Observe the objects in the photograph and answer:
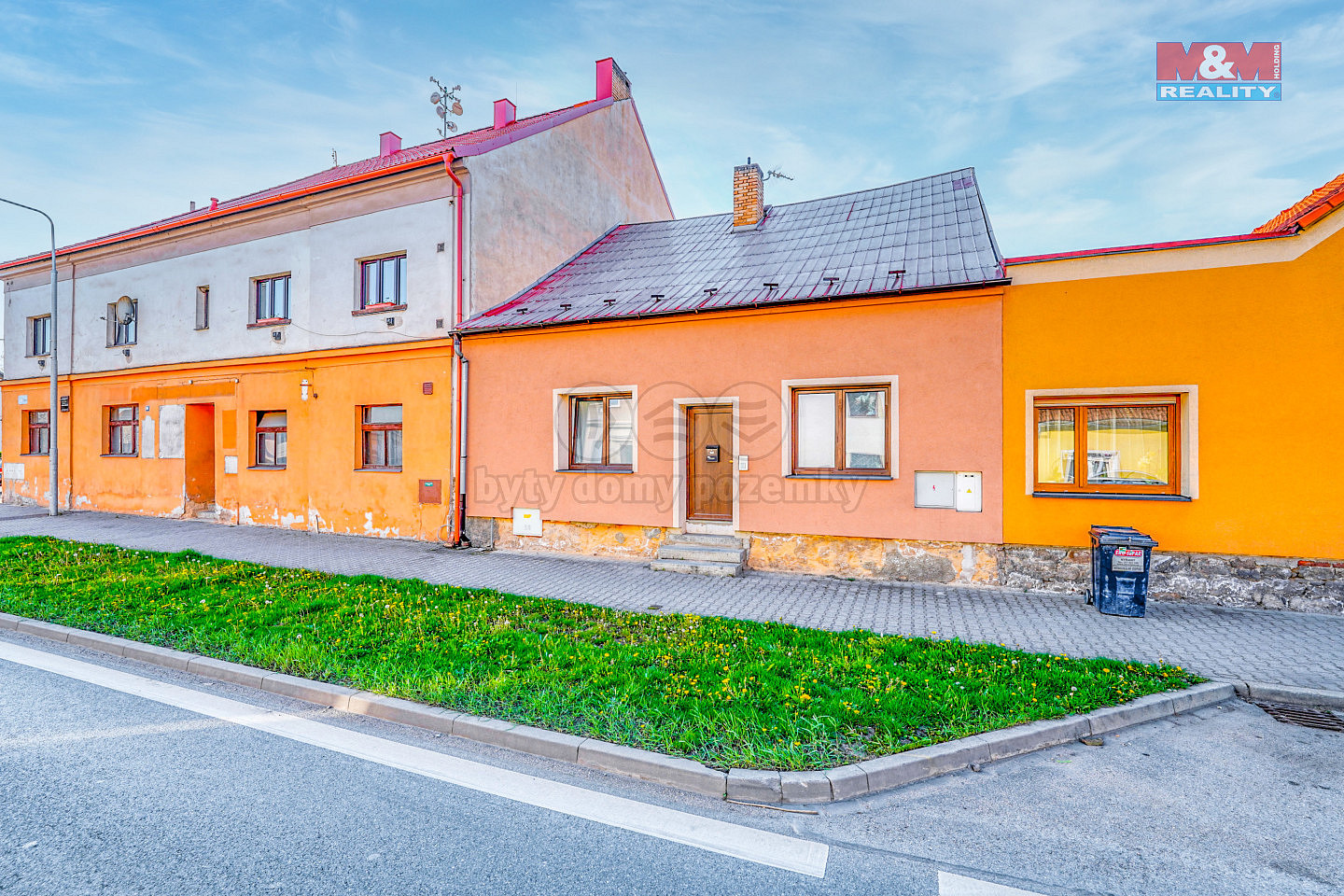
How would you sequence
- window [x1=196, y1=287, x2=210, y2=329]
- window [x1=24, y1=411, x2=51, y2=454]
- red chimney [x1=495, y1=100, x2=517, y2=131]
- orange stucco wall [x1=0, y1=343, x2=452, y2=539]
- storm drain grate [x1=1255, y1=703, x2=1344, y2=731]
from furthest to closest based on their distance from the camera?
window [x1=24, y1=411, x2=51, y2=454], red chimney [x1=495, y1=100, x2=517, y2=131], window [x1=196, y1=287, x2=210, y2=329], orange stucco wall [x1=0, y1=343, x2=452, y2=539], storm drain grate [x1=1255, y1=703, x2=1344, y2=731]

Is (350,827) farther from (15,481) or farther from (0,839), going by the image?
(15,481)

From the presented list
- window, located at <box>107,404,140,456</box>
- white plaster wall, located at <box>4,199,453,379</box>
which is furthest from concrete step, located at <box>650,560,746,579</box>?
window, located at <box>107,404,140,456</box>

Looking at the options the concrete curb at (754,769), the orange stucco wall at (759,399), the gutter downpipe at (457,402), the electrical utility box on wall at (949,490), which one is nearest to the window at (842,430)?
the orange stucco wall at (759,399)

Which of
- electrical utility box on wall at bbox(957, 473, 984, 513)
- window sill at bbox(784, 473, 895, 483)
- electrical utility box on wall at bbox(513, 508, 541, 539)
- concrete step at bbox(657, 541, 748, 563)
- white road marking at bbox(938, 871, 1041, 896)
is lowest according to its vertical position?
white road marking at bbox(938, 871, 1041, 896)

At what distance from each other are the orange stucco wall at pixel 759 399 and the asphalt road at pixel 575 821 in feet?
15.1

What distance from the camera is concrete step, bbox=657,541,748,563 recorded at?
30.5ft

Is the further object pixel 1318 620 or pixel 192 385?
pixel 192 385

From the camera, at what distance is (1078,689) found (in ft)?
15.2

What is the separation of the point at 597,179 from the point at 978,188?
8.79m

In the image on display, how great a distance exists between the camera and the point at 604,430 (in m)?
10.7

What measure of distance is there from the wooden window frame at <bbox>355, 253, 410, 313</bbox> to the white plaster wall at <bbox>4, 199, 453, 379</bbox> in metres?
0.11

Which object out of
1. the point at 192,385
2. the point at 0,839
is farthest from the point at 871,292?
the point at 192,385

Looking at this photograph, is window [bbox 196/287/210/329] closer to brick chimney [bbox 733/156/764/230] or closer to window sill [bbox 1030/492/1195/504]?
brick chimney [bbox 733/156/764/230]

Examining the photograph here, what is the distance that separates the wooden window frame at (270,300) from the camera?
13391 millimetres
